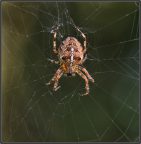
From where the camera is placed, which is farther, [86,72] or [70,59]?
[86,72]

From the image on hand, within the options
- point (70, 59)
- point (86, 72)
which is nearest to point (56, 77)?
point (86, 72)

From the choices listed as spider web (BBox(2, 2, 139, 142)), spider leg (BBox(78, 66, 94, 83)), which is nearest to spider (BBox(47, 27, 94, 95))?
spider leg (BBox(78, 66, 94, 83))

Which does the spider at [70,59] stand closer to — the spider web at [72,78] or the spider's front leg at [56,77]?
the spider's front leg at [56,77]

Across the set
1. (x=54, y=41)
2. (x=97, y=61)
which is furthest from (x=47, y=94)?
(x=54, y=41)

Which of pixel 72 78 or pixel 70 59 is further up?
pixel 70 59

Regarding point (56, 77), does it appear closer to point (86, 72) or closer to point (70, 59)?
point (86, 72)
